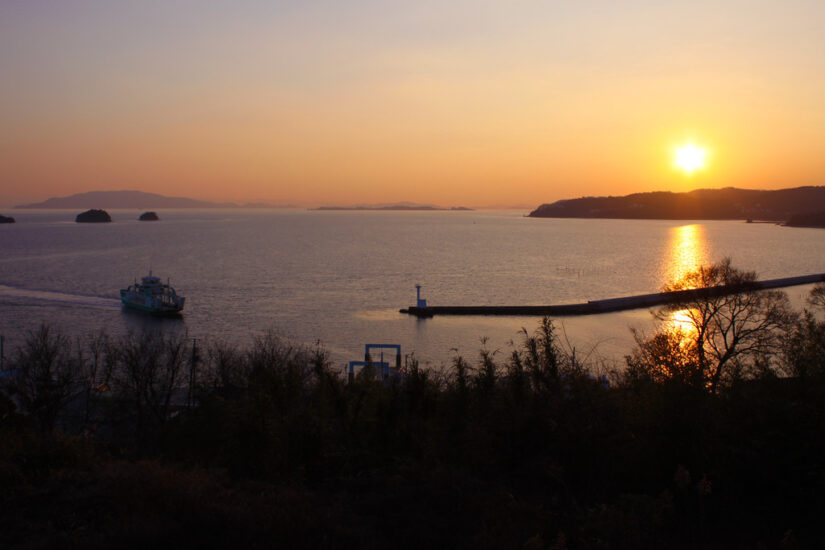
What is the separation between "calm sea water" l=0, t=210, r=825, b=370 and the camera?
111 feet

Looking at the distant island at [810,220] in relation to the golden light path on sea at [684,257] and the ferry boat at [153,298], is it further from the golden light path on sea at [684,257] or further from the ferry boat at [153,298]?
the ferry boat at [153,298]

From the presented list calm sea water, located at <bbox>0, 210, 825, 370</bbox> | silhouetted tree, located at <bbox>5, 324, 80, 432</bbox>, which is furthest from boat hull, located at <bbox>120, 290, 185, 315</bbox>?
silhouetted tree, located at <bbox>5, 324, 80, 432</bbox>

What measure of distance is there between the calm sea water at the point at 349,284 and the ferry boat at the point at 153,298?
103 cm

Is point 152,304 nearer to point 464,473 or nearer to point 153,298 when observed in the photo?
point 153,298

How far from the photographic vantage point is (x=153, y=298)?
133 ft

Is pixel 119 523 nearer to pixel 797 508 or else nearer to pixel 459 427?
pixel 459 427

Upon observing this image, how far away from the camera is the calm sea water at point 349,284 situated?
33.9m

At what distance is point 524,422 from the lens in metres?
7.23

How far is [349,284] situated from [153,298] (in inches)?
641

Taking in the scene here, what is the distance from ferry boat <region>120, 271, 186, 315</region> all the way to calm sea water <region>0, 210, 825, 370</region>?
1.03 m

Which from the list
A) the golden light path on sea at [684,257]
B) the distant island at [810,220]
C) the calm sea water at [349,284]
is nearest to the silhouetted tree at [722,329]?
the calm sea water at [349,284]

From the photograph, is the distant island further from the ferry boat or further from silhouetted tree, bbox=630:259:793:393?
the ferry boat

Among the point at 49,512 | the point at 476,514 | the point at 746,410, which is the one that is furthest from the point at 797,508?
the point at 49,512

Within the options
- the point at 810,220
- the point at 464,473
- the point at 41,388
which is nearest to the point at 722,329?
the point at 464,473
